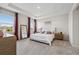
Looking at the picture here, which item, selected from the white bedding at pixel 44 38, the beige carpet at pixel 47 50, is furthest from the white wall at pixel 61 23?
the beige carpet at pixel 47 50

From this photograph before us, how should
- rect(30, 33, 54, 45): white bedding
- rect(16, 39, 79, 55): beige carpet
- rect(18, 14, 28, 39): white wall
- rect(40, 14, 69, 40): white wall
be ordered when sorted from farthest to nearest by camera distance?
1. rect(40, 14, 69, 40): white wall
2. rect(18, 14, 28, 39): white wall
3. rect(30, 33, 54, 45): white bedding
4. rect(16, 39, 79, 55): beige carpet

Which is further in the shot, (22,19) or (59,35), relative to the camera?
(22,19)

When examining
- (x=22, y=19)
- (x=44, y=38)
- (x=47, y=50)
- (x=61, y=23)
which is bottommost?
(x=47, y=50)

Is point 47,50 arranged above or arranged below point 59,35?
below

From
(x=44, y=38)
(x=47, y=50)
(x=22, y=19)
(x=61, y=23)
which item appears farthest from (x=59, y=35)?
(x=22, y=19)

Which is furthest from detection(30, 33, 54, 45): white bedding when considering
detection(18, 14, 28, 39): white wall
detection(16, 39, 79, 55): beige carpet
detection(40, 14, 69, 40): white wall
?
detection(40, 14, 69, 40): white wall

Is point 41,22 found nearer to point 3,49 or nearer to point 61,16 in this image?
point 61,16

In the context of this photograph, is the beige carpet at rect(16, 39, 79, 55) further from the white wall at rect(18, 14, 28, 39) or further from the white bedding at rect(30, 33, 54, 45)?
the white wall at rect(18, 14, 28, 39)

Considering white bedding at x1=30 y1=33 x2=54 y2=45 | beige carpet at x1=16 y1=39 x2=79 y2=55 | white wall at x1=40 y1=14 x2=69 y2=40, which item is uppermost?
white wall at x1=40 y1=14 x2=69 y2=40

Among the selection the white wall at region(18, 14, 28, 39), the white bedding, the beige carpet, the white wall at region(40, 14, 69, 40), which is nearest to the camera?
the beige carpet

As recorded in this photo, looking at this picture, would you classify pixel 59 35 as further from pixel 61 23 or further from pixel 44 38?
pixel 44 38

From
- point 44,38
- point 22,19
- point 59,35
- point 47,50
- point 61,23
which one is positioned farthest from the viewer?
point 61,23

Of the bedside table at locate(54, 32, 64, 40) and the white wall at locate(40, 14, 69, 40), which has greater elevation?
the white wall at locate(40, 14, 69, 40)

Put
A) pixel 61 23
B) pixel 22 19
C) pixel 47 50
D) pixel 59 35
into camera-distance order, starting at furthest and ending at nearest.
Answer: pixel 61 23 < pixel 22 19 < pixel 59 35 < pixel 47 50
